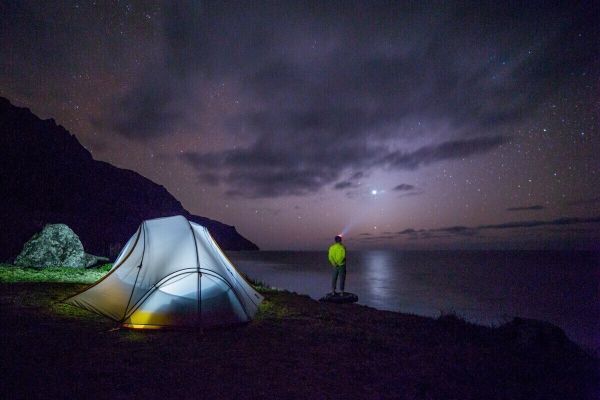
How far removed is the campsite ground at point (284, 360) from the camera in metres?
4.61

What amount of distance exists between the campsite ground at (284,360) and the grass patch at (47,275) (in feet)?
16.2

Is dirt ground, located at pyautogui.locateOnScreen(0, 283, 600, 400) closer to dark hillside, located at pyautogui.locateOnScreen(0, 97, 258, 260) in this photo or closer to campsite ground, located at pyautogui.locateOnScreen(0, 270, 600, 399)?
campsite ground, located at pyautogui.locateOnScreen(0, 270, 600, 399)

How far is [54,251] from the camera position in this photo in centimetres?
1727

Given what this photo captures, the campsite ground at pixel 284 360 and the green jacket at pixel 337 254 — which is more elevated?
the green jacket at pixel 337 254

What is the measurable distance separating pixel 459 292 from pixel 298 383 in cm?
3944

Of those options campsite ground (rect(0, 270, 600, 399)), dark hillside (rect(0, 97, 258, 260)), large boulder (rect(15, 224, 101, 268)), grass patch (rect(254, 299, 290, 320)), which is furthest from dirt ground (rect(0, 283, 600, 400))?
dark hillside (rect(0, 97, 258, 260))

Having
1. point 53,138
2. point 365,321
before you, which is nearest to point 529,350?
point 365,321

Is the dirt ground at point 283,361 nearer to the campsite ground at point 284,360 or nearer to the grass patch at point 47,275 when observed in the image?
the campsite ground at point 284,360

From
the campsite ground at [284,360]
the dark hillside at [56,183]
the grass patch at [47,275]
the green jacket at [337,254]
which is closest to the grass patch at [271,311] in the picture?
the campsite ground at [284,360]

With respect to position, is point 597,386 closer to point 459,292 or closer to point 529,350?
point 529,350

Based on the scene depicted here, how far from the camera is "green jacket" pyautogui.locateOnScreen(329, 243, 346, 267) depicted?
13250 mm

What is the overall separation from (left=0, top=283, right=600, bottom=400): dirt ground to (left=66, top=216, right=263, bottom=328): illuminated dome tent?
0.38 m

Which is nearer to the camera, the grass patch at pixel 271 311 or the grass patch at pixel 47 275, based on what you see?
the grass patch at pixel 271 311

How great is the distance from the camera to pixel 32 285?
38.7 feet
